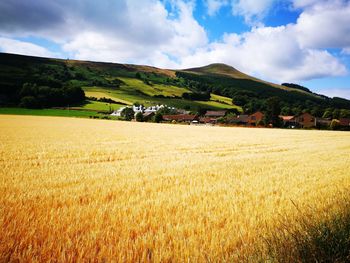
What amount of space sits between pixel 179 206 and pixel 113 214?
128cm

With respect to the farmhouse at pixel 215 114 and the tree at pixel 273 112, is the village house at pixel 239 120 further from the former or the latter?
the tree at pixel 273 112

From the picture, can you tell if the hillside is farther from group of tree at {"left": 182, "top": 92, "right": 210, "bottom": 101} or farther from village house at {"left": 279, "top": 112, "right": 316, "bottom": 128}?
village house at {"left": 279, "top": 112, "right": 316, "bottom": 128}

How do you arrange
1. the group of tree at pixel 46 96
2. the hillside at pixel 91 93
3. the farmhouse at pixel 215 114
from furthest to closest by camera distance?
the farmhouse at pixel 215 114, the hillside at pixel 91 93, the group of tree at pixel 46 96

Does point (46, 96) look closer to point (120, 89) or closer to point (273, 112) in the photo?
point (120, 89)

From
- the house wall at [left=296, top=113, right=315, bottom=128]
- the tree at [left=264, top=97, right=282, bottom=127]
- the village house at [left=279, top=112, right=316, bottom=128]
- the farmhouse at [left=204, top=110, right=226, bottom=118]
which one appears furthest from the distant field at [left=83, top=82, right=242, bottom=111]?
the tree at [left=264, top=97, right=282, bottom=127]

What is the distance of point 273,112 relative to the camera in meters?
86.2

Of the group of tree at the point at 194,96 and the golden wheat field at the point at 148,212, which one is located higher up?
the group of tree at the point at 194,96

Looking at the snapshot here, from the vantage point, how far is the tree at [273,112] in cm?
8481

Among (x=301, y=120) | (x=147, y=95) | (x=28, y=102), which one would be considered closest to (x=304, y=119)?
(x=301, y=120)

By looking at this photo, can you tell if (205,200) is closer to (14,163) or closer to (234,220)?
(234,220)

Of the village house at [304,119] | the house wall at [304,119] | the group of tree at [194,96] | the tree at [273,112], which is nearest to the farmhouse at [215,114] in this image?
the village house at [304,119]

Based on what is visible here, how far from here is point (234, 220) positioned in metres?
4.32

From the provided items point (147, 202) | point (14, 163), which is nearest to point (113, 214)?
point (147, 202)

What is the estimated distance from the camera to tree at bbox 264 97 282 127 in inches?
3339
